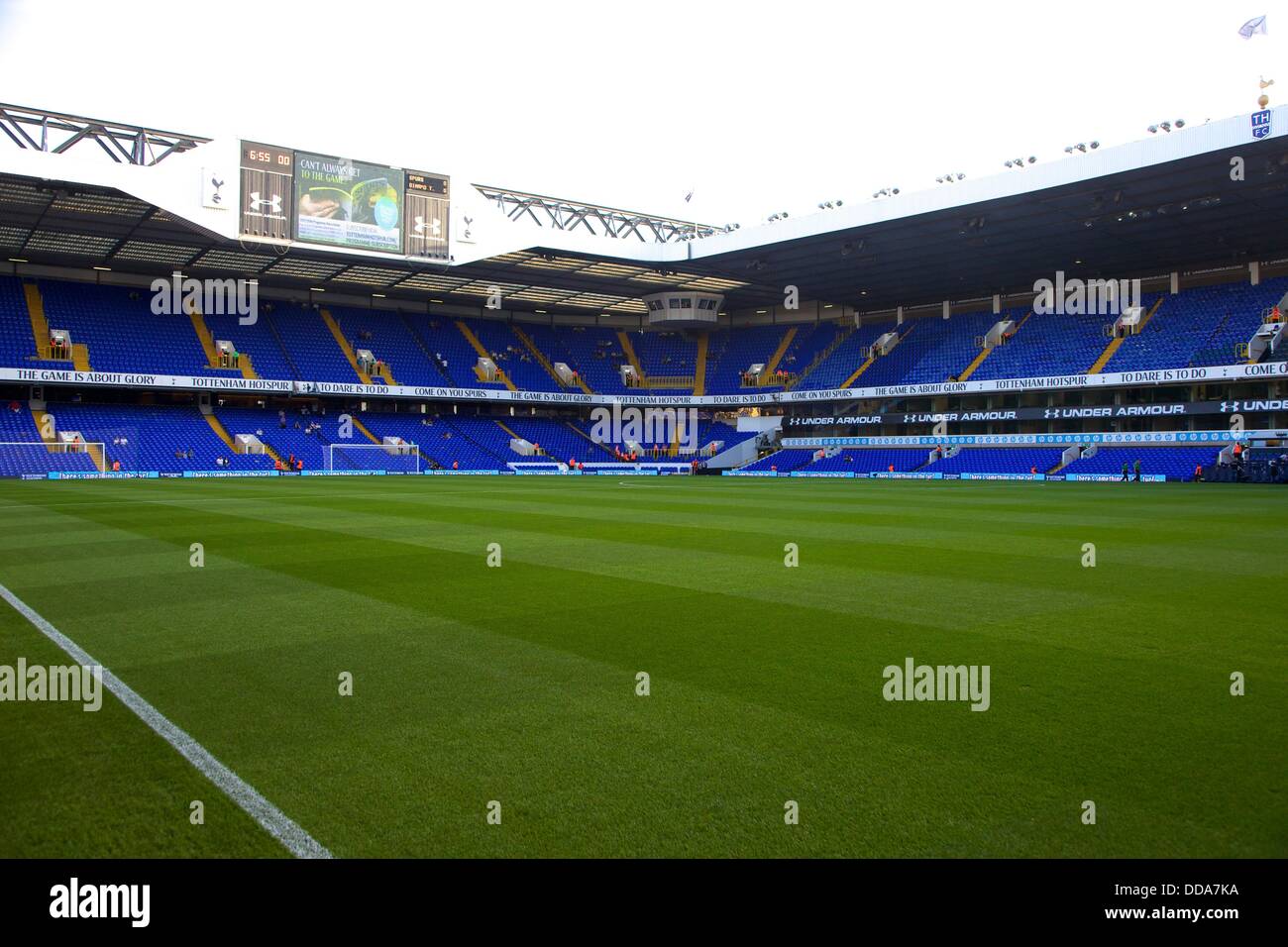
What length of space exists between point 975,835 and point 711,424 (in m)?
68.6

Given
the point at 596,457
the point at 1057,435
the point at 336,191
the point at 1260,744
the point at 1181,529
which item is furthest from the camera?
the point at 596,457

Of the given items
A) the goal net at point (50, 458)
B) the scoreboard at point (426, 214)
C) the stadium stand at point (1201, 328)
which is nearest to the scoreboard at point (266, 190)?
the scoreboard at point (426, 214)

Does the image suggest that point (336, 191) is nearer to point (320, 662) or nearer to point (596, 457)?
point (596, 457)

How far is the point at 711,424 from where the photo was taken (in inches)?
2859

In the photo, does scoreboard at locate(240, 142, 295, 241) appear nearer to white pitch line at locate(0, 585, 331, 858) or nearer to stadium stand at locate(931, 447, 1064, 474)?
stadium stand at locate(931, 447, 1064, 474)

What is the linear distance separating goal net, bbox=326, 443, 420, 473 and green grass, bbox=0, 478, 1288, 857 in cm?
4316

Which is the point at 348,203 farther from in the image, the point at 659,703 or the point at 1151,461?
the point at 659,703

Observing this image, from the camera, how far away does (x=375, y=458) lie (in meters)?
59.3
